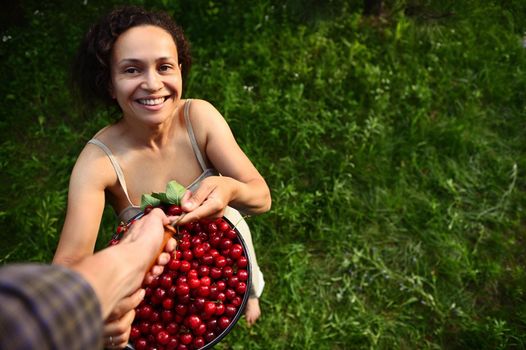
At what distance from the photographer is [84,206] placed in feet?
6.21

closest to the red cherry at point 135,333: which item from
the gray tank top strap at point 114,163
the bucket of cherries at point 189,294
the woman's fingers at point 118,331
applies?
the bucket of cherries at point 189,294

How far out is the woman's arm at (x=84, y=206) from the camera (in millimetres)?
1850

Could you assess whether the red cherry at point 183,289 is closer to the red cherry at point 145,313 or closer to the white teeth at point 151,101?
the red cherry at point 145,313

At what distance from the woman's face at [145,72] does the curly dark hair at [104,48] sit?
40mm

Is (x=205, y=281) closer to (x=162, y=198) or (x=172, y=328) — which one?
(x=172, y=328)

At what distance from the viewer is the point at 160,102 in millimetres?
1924

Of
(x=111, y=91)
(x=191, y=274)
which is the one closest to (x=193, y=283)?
(x=191, y=274)

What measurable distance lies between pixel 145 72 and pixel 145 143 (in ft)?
1.27

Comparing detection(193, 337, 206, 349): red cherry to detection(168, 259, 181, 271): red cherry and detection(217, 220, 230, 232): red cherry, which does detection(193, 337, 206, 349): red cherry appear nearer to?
detection(168, 259, 181, 271): red cherry

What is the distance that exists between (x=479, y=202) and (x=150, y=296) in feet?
7.91

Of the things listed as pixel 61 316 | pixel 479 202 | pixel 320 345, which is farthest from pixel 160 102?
pixel 479 202

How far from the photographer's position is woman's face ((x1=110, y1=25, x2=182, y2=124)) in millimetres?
1857

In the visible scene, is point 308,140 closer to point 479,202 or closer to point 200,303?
point 479,202

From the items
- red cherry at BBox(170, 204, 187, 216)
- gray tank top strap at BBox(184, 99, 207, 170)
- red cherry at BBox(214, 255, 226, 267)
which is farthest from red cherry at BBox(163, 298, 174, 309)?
gray tank top strap at BBox(184, 99, 207, 170)
